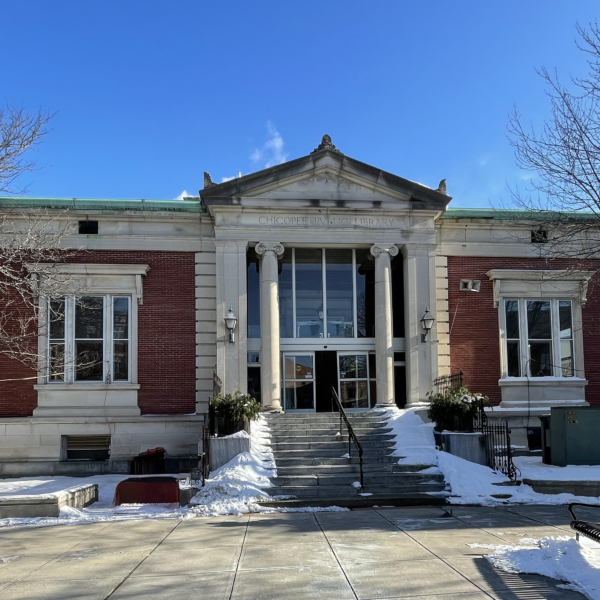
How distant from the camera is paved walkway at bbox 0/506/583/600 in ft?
21.9

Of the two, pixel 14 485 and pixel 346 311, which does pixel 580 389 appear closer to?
pixel 346 311

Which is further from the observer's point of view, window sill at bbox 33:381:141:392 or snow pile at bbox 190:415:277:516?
window sill at bbox 33:381:141:392

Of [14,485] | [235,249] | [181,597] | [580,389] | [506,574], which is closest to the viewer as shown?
[181,597]

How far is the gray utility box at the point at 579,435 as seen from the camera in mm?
15141

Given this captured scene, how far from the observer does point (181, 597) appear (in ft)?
21.5

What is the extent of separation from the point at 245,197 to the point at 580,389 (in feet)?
37.3

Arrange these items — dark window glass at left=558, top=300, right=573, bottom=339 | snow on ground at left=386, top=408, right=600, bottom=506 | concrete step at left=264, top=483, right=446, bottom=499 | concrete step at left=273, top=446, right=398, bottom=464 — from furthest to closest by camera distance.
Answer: dark window glass at left=558, top=300, right=573, bottom=339 < concrete step at left=273, top=446, right=398, bottom=464 < concrete step at left=264, top=483, right=446, bottom=499 < snow on ground at left=386, top=408, right=600, bottom=506

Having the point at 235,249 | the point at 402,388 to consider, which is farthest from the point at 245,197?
the point at 402,388

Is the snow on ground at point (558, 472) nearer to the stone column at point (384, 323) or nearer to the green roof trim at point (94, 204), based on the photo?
the stone column at point (384, 323)

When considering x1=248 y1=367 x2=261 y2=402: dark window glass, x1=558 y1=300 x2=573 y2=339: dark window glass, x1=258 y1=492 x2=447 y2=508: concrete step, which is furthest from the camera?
x1=558 y1=300 x2=573 y2=339: dark window glass

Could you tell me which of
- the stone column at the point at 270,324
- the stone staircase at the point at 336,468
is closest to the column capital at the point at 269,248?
the stone column at the point at 270,324

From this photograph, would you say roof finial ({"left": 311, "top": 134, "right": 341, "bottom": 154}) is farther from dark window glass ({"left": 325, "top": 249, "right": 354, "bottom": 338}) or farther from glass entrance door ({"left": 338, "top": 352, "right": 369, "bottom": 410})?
glass entrance door ({"left": 338, "top": 352, "right": 369, "bottom": 410})

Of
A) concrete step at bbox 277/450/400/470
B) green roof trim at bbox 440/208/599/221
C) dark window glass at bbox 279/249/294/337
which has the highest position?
green roof trim at bbox 440/208/599/221

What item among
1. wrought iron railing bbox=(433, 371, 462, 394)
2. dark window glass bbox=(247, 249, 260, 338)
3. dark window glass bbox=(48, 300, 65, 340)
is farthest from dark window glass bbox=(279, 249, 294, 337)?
dark window glass bbox=(48, 300, 65, 340)
